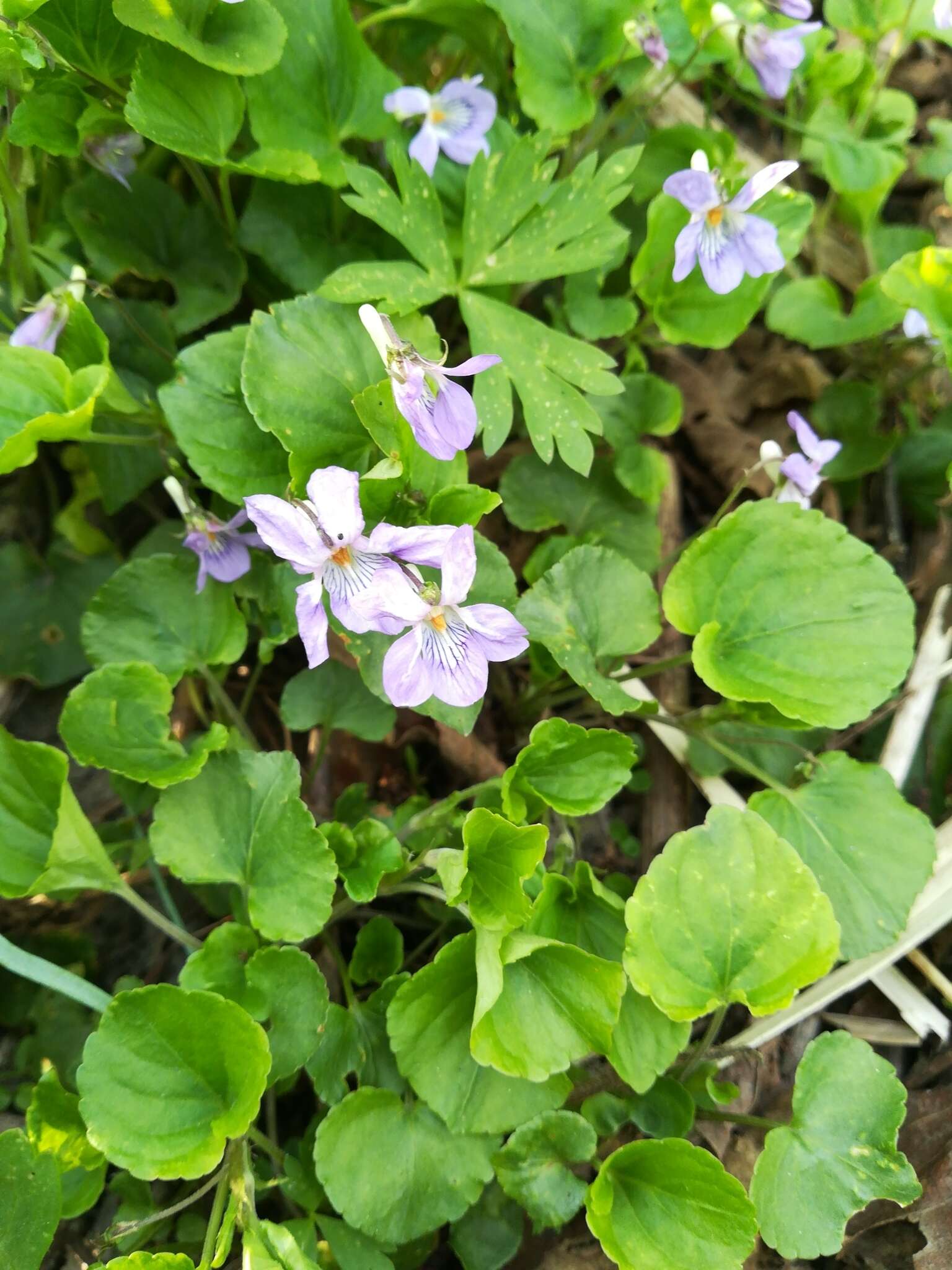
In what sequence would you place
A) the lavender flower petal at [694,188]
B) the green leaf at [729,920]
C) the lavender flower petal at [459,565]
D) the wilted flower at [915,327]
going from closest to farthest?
the lavender flower petal at [459,565] → the green leaf at [729,920] → the lavender flower petal at [694,188] → the wilted flower at [915,327]

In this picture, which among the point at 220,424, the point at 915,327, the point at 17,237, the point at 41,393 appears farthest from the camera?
the point at 915,327

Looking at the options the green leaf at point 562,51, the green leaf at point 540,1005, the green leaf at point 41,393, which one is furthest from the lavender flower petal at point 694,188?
the green leaf at point 540,1005

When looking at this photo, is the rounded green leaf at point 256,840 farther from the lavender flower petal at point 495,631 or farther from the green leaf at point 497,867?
the lavender flower petal at point 495,631

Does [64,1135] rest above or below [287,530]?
below

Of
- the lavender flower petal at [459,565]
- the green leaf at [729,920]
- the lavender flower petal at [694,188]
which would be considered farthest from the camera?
the lavender flower petal at [694,188]

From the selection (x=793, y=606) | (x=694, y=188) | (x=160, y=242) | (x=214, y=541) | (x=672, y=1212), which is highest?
(x=694, y=188)

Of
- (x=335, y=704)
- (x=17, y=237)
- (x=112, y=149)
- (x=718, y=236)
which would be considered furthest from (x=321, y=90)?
(x=335, y=704)

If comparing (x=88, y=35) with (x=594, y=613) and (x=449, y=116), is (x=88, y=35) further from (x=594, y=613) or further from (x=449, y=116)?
(x=594, y=613)
